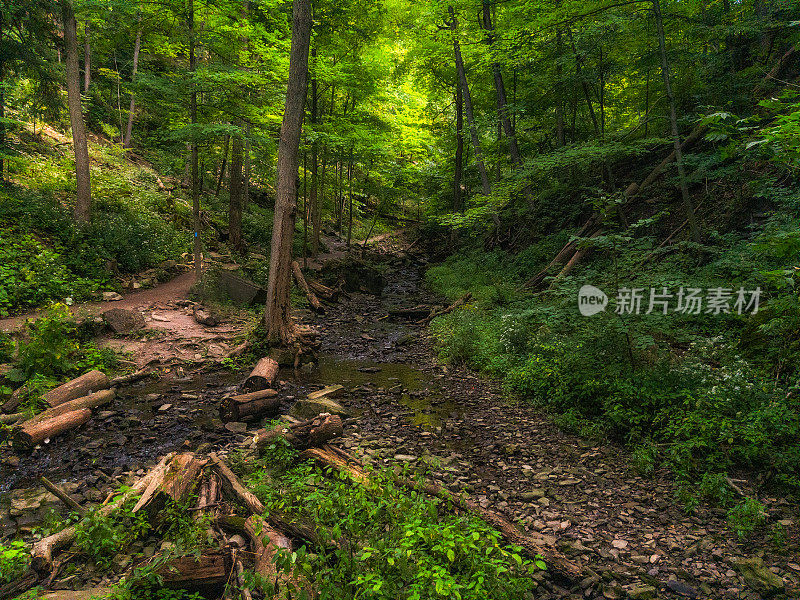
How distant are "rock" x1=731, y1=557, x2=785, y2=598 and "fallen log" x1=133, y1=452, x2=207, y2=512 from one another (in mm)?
5603

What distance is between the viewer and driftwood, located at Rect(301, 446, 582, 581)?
12.5 ft

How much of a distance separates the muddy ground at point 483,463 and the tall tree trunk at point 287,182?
1.49 meters

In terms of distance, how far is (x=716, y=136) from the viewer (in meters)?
3.81

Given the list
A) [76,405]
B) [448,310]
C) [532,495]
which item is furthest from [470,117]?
[76,405]

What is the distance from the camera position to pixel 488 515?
4352 mm

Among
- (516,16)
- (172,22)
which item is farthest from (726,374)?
(172,22)

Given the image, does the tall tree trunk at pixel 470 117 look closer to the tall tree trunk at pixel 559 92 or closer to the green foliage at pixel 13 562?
the tall tree trunk at pixel 559 92

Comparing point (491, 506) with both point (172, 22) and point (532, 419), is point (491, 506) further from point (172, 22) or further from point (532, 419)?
point (172, 22)

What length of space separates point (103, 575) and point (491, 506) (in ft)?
12.9

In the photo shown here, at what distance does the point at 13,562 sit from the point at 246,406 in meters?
3.70

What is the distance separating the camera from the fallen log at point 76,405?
5.96 metres

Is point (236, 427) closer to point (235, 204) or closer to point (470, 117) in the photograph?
point (235, 204)

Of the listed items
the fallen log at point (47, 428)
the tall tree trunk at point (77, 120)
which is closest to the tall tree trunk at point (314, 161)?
the tall tree trunk at point (77, 120)

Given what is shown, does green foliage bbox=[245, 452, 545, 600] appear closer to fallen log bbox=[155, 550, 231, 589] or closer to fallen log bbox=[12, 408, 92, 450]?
fallen log bbox=[155, 550, 231, 589]
